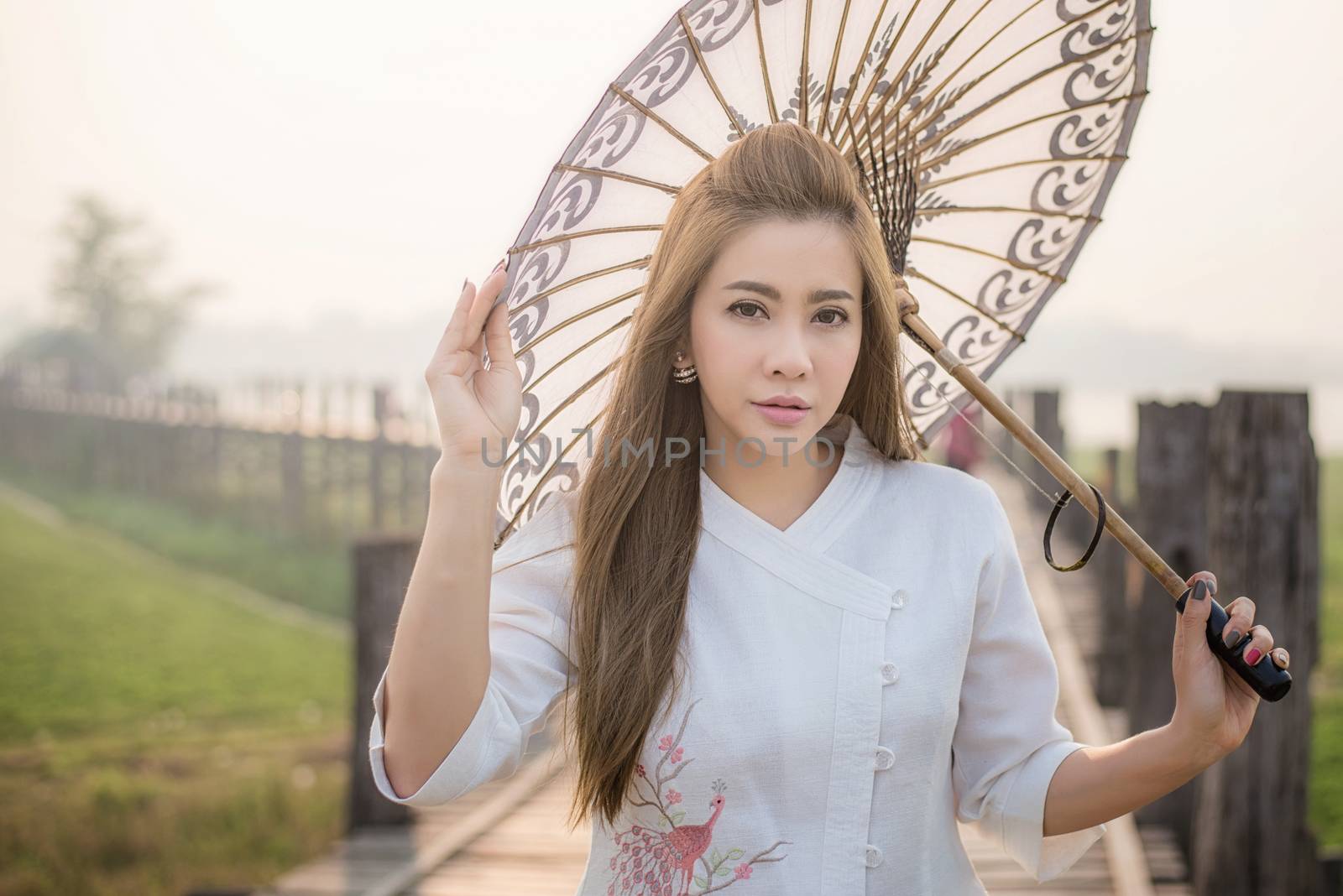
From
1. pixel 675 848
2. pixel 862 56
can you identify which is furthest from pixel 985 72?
pixel 675 848

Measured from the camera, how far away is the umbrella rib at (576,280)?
5.45 ft

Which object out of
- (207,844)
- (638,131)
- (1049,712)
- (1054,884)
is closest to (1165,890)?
(1054,884)

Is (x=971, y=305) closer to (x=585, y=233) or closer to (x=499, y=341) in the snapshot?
(x=585, y=233)

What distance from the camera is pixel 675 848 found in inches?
64.2

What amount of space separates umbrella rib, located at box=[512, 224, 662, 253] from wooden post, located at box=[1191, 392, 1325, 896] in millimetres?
2082

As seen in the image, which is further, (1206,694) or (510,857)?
(510,857)

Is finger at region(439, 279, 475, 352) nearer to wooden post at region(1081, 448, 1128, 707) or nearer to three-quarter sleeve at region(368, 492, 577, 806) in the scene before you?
three-quarter sleeve at region(368, 492, 577, 806)

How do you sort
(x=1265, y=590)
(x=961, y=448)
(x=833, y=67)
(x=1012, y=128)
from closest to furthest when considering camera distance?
(x=833, y=67), (x=1012, y=128), (x=1265, y=590), (x=961, y=448)

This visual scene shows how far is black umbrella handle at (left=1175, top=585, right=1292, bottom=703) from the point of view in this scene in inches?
59.0

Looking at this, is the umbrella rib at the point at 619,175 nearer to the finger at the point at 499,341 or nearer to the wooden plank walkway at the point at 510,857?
the finger at the point at 499,341

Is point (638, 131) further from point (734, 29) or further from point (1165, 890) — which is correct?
point (1165, 890)

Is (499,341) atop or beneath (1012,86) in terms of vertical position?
beneath

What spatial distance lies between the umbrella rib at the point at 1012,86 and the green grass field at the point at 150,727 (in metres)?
5.68

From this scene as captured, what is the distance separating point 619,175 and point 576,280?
0.18m
